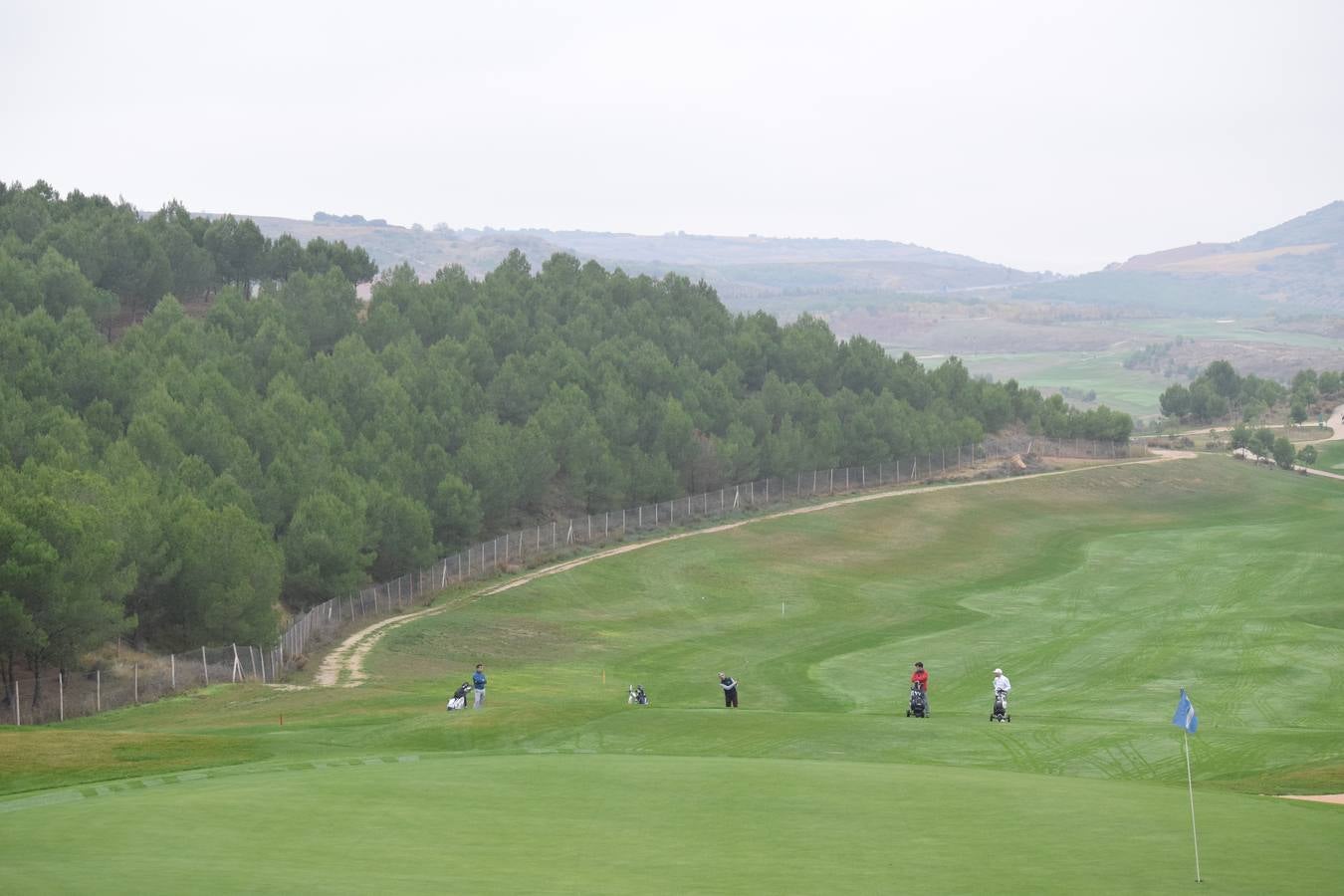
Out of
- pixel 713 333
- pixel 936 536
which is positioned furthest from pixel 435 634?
pixel 713 333

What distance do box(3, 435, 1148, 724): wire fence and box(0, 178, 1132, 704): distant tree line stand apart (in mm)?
1251

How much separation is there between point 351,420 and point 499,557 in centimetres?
1560

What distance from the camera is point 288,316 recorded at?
115438mm

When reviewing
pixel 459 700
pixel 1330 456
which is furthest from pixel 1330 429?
pixel 459 700

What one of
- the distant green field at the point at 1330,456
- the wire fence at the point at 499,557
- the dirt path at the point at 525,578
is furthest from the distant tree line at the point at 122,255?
the distant green field at the point at 1330,456

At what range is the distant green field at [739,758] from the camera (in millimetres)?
21797

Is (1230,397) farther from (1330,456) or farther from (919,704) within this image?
(919,704)

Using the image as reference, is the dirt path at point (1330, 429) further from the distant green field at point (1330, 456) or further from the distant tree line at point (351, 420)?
the distant tree line at point (351, 420)

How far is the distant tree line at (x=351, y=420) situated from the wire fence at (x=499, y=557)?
4.10ft

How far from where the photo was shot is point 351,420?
95125mm

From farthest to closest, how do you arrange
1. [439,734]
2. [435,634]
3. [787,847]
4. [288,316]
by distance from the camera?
1. [288,316]
2. [435,634]
3. [439,734]
4. [787,847]

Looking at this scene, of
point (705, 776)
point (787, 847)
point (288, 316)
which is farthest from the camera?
point (288, 316)

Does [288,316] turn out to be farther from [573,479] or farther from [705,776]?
[705,776]

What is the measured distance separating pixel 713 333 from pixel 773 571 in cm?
5274
